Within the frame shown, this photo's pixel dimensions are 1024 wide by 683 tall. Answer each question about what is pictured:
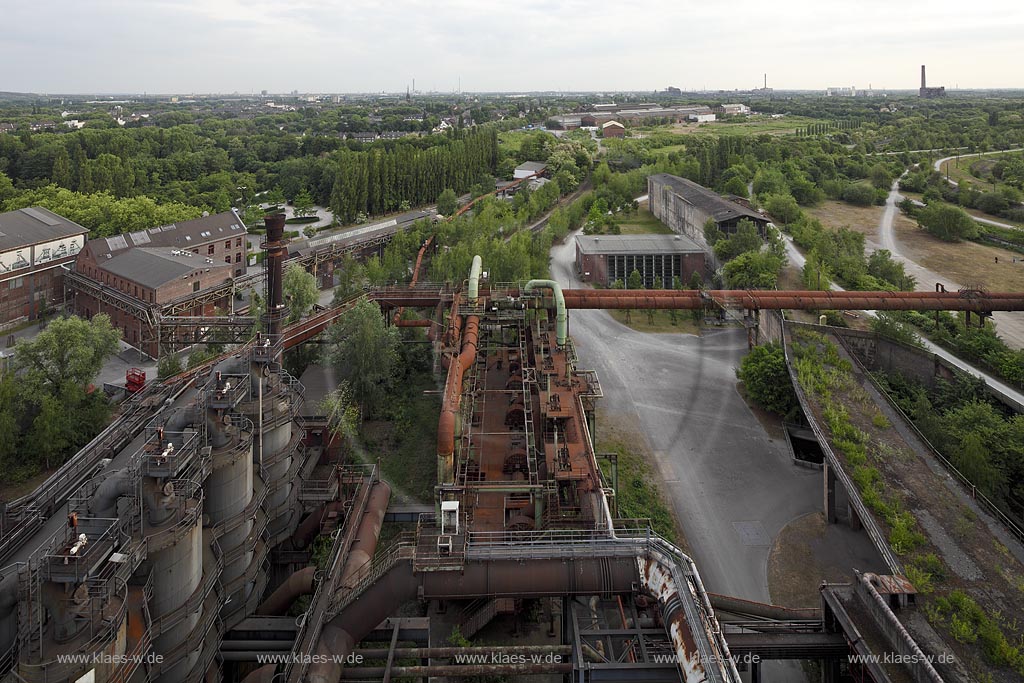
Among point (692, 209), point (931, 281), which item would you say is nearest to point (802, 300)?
point (931, 281)

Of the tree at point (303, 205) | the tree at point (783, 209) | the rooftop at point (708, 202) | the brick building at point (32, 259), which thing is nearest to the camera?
the brick building at point (32, 259)

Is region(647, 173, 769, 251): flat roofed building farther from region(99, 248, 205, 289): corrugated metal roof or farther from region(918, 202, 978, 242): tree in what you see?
region(99, 248, 205, 289): corrugated metal roof

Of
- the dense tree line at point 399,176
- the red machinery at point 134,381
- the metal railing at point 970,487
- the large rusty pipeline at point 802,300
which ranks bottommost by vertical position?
the metal railing at point 970,487

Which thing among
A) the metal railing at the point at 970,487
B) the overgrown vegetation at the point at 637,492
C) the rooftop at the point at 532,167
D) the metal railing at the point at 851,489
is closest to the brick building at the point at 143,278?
the overgrown vegetation at the point at 637,492

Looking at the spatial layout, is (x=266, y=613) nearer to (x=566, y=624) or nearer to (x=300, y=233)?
(x=566, y=624)

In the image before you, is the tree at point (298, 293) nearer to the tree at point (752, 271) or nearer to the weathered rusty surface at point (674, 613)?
the weathered rusty surface at point (674, 613)

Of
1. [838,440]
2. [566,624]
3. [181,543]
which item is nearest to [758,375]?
[838,440]

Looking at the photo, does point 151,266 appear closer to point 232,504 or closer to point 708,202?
point 232,504
